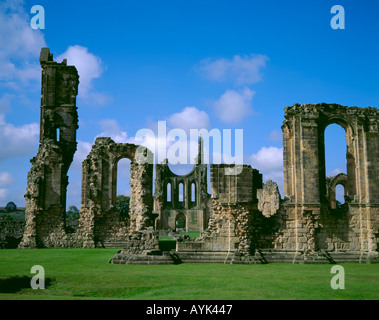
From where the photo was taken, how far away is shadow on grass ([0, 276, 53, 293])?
10968 millimetres

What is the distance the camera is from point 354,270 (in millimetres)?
14484


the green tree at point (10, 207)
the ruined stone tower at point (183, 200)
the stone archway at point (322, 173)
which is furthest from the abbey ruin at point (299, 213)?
the green tree at point (10, 207)

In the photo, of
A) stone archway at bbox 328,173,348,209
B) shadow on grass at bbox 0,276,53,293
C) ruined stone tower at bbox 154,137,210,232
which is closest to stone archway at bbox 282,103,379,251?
shadow on grass at bbox 0,276,53,293

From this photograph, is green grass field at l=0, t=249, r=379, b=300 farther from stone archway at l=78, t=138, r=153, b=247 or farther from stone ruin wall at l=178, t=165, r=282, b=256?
stone archway at l=78, t=138, r=153, b=247

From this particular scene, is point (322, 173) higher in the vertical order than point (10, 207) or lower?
higher

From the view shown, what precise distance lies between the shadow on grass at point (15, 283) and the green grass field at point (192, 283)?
108 mm

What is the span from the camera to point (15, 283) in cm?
1141

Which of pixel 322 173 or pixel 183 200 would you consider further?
pixel 183 200

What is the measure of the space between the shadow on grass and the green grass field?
0.11 m

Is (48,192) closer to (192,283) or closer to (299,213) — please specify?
(299,213)

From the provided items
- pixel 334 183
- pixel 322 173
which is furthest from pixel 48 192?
pixel 334 183

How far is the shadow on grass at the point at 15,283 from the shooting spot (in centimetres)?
1097

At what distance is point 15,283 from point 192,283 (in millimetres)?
4783
